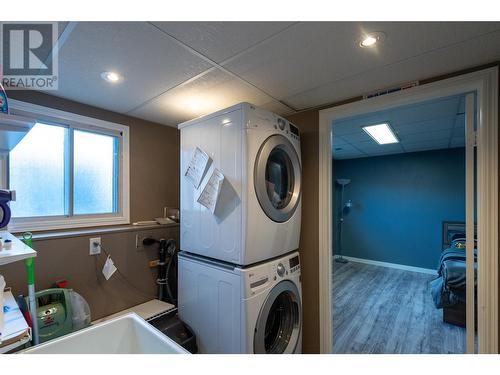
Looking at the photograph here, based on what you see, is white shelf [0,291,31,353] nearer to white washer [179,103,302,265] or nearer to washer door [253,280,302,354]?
white washer [179,103,302,265]

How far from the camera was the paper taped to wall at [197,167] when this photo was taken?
1522mm

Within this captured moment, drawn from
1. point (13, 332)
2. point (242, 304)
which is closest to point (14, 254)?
point (13, 332)

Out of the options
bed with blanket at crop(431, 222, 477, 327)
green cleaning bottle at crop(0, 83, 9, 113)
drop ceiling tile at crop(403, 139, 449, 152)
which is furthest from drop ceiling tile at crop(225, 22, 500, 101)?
drop ceiling tile at crop(403, 139, 449, 152)

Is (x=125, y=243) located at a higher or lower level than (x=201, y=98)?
lower

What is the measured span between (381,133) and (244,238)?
110 inches

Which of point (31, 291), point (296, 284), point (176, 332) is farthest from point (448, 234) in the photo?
point (31, 291)

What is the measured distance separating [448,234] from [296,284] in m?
3.86

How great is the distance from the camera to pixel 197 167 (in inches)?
61.8

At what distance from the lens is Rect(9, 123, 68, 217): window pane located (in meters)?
1.51

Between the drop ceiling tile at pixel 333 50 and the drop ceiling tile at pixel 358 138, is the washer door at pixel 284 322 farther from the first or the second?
the drop ceiling tile at pixel 358 138

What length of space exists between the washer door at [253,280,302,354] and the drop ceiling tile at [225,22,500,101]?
1.31 meters

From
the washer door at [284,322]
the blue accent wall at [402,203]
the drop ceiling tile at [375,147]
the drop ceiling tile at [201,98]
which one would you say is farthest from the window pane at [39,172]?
the blue accent wall at [402,203]

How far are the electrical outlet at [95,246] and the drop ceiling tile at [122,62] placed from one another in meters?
1.03

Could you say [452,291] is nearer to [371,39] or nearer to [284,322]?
[284,322]
